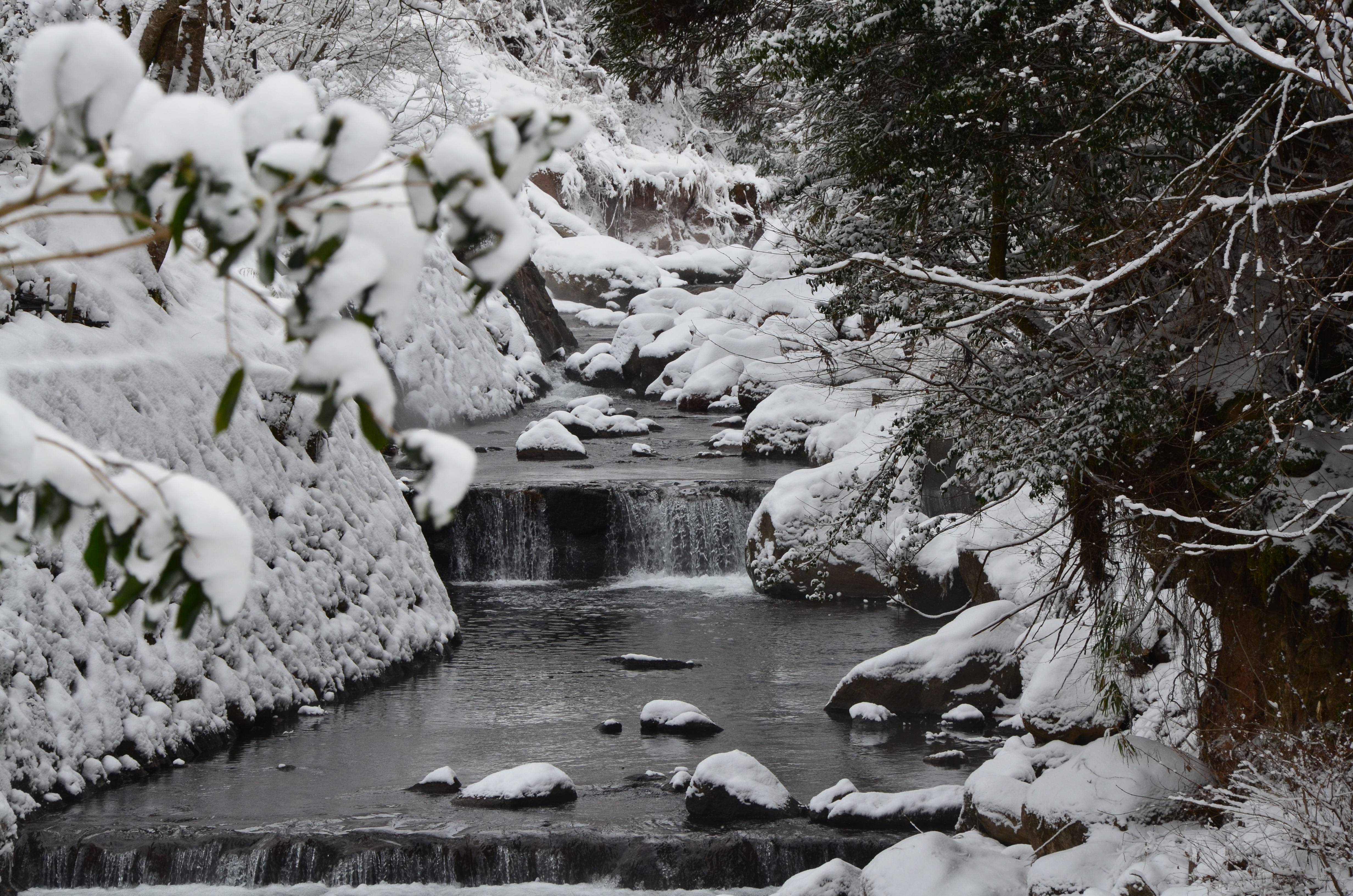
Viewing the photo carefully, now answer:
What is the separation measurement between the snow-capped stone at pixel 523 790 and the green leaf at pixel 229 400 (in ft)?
21.8

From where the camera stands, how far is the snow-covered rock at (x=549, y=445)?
1727 cm

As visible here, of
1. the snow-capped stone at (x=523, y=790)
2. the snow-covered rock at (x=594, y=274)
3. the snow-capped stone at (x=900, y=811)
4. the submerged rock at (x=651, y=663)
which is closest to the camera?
the snow-capped stone at (x=900, y=811)

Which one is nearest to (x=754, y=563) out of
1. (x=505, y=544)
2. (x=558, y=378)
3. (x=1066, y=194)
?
(x=505, y=544)

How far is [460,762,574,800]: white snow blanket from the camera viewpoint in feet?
25.8

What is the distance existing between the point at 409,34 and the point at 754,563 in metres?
9.95

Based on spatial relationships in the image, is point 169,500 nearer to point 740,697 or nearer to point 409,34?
point 740,697

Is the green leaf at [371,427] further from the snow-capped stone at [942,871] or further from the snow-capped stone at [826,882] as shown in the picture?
the snow-capped stone at [826,882]

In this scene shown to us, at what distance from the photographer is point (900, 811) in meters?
7.59

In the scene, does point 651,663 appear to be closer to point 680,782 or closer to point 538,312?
point 680,782

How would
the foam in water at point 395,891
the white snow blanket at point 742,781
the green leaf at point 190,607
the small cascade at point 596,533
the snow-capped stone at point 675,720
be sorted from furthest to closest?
1. the small cascade at point 596,533
2. the snow-capped stone at point 675,720
3. the white snow blanket at point 742,781
4. the foam in water at point 395,891
5. the green leaf at point 190,607

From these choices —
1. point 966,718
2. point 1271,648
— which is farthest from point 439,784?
point 1271,648

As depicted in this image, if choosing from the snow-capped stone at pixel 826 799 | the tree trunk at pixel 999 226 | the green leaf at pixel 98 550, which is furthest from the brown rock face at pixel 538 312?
the green leaf at pixel 98 550

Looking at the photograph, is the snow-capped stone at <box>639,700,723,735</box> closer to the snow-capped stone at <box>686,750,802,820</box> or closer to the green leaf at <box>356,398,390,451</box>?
the snow-capped stone at <box>686,750,802,820</box>

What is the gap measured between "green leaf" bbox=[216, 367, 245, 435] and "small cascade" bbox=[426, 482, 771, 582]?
43.1 feet
